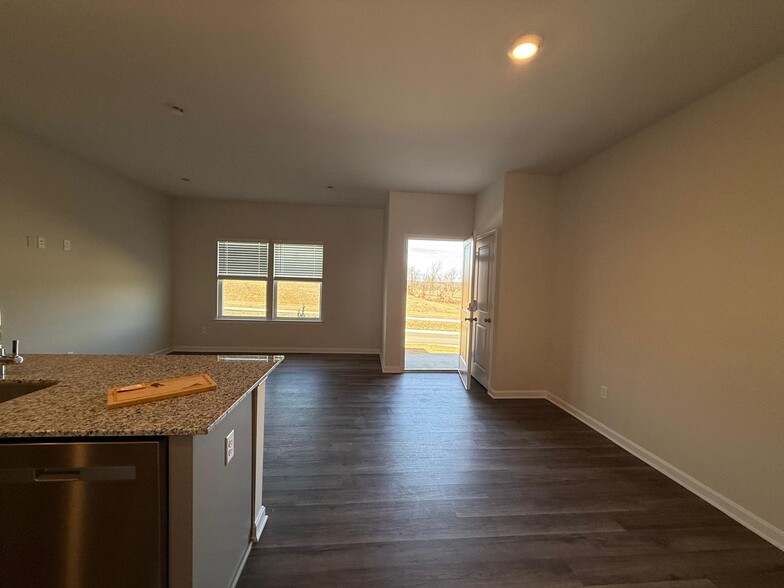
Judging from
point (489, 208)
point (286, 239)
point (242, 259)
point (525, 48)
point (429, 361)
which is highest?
point (525, 48)

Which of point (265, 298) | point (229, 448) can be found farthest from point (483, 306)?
point (265, 298)

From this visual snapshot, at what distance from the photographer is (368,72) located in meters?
1.92

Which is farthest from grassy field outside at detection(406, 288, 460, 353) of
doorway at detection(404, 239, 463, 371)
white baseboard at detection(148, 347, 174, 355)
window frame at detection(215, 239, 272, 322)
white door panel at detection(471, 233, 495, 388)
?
white baseboard at detection(148, 347, 174, 355)

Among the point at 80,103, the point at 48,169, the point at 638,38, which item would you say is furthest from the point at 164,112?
the point at 638,38

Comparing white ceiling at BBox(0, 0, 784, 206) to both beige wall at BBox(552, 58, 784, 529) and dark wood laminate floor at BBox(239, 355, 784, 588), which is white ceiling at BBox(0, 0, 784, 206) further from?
dark wood laminate floor at BBox(239, 355, 784, 588)

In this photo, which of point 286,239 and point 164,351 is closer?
point 164,351

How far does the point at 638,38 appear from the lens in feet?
5.20

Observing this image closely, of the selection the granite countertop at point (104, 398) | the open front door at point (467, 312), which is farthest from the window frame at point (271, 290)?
the granite countertop at point (104, 398)

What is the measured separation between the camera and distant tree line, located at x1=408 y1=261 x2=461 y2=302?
25.0ft

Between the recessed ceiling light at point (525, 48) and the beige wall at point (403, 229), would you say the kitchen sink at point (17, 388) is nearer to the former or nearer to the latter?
the recessed ceiling light at point (525, 48)

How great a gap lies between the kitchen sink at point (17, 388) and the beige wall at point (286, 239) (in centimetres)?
418

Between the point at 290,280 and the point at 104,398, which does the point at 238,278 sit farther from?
the point at 104,398

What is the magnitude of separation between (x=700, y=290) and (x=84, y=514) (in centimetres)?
337

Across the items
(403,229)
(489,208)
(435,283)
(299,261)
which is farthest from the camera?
(435,283)
